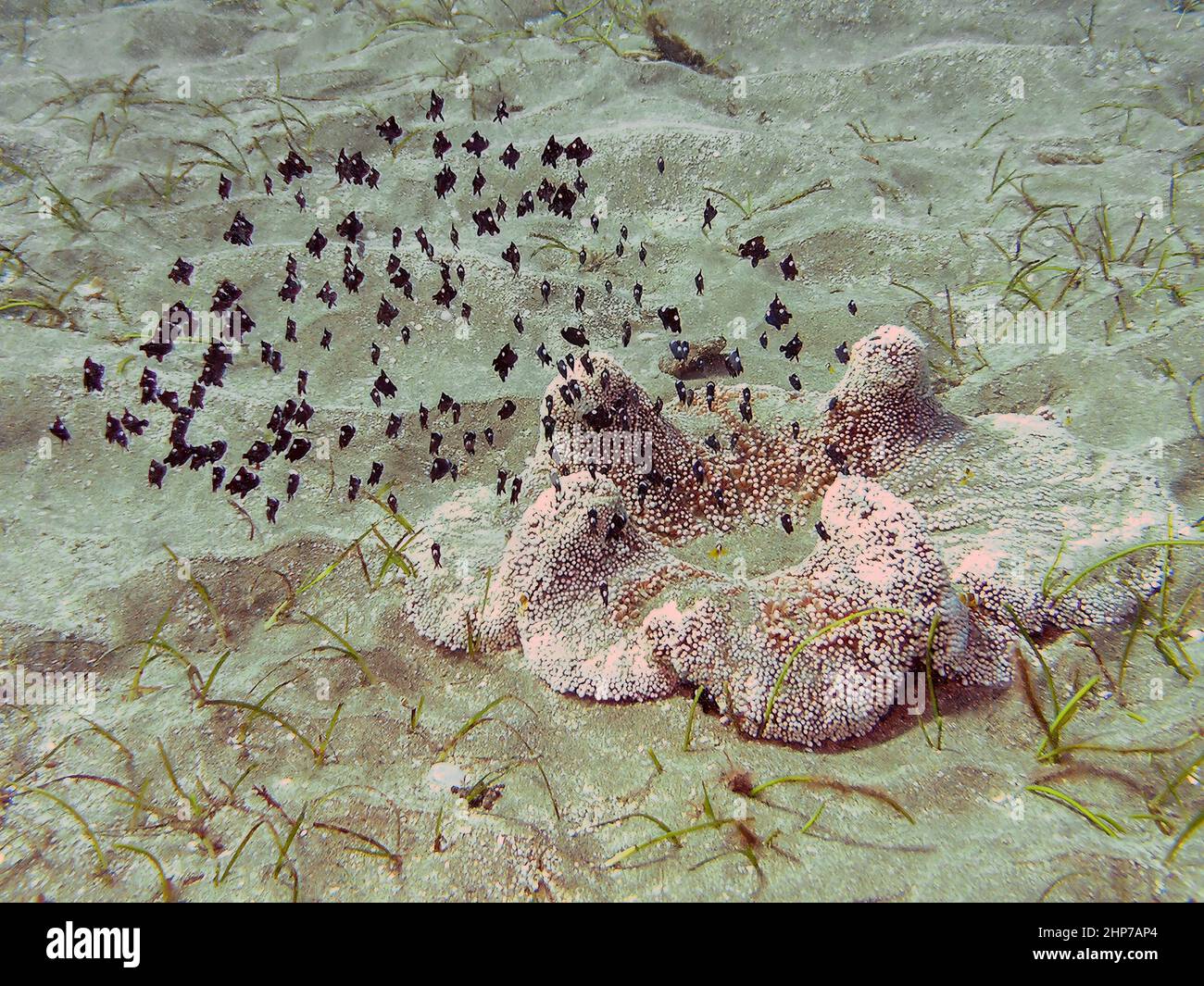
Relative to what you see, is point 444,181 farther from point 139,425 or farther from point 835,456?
point 835,456

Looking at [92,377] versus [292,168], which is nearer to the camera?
[92,377]

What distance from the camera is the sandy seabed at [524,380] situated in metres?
2.44

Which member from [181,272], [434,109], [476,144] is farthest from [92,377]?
[434,109]

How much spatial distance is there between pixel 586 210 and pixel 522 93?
2.13m

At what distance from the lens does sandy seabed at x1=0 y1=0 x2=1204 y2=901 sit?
244 centimetres

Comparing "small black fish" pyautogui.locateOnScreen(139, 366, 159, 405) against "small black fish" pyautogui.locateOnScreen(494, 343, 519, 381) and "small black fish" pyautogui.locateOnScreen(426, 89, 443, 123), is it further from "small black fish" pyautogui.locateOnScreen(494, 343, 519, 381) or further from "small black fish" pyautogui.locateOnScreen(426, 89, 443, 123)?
"small black fish" pyautogui.locateOnScreen(426, 89, 443, 123)

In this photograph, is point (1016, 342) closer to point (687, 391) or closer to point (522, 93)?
point (687, 391)

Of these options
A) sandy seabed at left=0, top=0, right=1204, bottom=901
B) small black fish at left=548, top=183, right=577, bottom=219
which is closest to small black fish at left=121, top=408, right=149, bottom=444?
sandy seabed at left=0, top=0, right=1204, bottom=901

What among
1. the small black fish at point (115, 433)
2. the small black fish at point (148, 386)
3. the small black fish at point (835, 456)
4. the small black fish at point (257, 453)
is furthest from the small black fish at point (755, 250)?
the small black fish at point (115, 433)

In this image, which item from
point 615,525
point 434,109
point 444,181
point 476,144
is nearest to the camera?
point 615,525

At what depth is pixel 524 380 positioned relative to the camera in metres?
4.76

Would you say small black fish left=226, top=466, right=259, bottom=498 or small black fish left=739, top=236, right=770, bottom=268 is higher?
small black fish left=739, top=236, right=770, bottom=268
